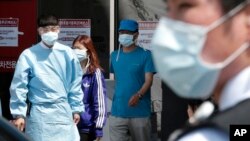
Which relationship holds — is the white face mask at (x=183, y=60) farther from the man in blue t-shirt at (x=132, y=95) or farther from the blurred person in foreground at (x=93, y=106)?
the man in blue t-shirt at (x=132, y=95)

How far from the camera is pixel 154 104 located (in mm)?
8438

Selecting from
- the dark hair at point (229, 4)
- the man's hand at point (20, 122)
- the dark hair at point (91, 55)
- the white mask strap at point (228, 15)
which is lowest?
the man's hand at point (20, 122)

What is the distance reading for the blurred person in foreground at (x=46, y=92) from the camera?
6117 millimetres

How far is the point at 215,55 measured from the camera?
1821mm

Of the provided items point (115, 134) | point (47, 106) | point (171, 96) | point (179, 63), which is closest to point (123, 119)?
point (115, 134)

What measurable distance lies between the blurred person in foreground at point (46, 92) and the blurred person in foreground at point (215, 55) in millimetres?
4307

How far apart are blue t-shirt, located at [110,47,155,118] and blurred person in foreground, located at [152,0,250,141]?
17.0 feet

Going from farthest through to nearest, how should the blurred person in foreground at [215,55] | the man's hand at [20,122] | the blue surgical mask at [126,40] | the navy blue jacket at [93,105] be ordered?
the blue surgical mask at [126,40] → the navy blue jacket at [93,105] → the man's hand at [20,122] → the blurred person in foreground at [215,55]

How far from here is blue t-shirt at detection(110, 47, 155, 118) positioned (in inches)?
280

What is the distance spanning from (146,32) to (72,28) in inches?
39.1

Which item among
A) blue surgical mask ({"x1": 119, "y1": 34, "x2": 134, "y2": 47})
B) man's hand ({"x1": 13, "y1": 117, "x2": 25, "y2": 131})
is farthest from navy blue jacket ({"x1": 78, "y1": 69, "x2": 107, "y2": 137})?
man's hand ({"x1": 13, "y1": 117, "x2": 25, "y2": 131})

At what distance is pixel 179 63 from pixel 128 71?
16.9 feet

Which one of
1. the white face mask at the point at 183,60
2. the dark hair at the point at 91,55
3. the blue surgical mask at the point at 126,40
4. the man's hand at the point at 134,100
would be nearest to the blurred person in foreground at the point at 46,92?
the dark hair at the point at 91,55

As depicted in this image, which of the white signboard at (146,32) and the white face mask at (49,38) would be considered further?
the white signboard at (146,32)
